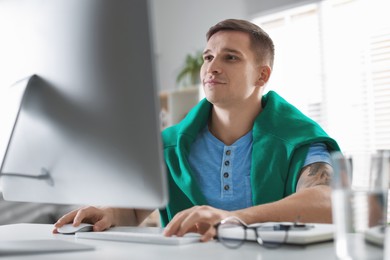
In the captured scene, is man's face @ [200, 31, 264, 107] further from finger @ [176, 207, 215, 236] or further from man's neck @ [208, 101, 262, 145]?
finger @ [176, 207, 215, 236]

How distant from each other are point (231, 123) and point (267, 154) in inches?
8.6

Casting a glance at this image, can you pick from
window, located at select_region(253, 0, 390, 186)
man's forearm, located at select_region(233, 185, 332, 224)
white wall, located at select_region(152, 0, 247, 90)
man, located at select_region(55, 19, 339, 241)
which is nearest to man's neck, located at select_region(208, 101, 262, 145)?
man, located at select_region(55, 19, 339, 241)

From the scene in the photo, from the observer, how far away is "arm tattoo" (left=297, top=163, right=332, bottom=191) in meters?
1.51

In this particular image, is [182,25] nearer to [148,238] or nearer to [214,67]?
[214,67]

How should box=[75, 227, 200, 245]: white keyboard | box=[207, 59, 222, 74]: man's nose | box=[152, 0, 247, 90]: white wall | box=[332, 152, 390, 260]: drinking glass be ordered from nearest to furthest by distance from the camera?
box=[332, 152, 390, 260]: drinking glass → box=[75, 227, 200, 245]: white keyboard → box=[207, 59, 222, 74]: man's nose → box=[152, 0, 247, 90]: white wall

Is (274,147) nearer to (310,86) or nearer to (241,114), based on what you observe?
(241,114)

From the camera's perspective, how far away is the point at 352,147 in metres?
4.14

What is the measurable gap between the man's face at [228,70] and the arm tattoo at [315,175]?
0.40m

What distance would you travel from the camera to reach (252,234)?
0.94 meters

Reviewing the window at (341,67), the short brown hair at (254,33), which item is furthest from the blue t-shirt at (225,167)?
the window at (341,67)

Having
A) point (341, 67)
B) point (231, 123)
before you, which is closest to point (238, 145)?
point (231, 123)

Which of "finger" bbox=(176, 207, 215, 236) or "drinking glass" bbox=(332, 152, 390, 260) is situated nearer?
"drinking glass" bbox=(332, 152, 390, 260)

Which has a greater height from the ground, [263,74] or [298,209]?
[263,74]

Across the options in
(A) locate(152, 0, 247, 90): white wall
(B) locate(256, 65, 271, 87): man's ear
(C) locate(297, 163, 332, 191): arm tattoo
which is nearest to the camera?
(C) locate(297, 163, 332, 191): arm tattoo
